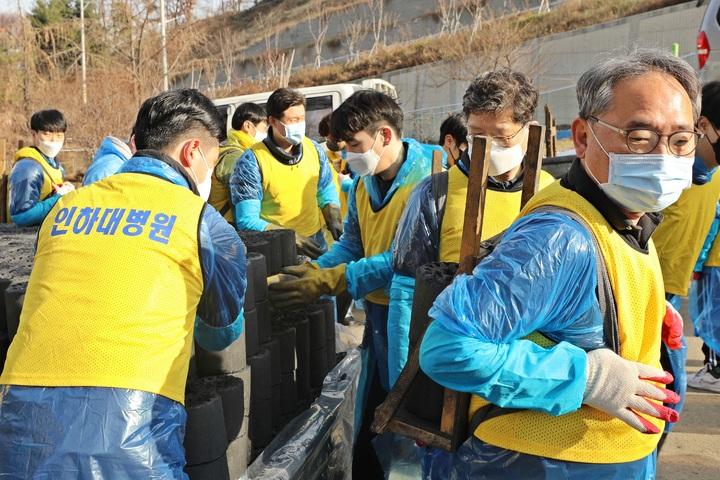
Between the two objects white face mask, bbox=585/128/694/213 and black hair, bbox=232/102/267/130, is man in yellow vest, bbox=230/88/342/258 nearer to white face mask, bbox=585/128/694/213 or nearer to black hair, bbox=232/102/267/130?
black hair, bbox=232/102/267/130

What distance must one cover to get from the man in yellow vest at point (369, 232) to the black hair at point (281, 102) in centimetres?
160

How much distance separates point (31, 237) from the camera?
16.0 feet

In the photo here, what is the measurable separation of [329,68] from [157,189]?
34801 mm

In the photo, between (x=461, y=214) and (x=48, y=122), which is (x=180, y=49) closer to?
(x=48, y=122)

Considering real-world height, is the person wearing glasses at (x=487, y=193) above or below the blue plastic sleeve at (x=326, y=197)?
above

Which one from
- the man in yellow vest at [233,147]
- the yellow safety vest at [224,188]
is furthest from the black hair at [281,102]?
the yellow safety vest at [224,188]

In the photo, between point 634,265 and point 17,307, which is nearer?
point 634,265

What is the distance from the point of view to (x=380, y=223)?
3490 mm

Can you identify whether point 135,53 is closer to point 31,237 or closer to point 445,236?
point 31,237

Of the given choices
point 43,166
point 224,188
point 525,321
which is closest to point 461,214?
point 525,321

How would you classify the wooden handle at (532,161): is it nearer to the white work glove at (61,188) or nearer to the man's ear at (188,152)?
the man's ear at (188,152)

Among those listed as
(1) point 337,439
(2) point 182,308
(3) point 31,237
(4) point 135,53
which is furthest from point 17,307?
(4) point 135,53

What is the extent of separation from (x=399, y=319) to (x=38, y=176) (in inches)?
165

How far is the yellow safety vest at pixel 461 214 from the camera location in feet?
9.36
